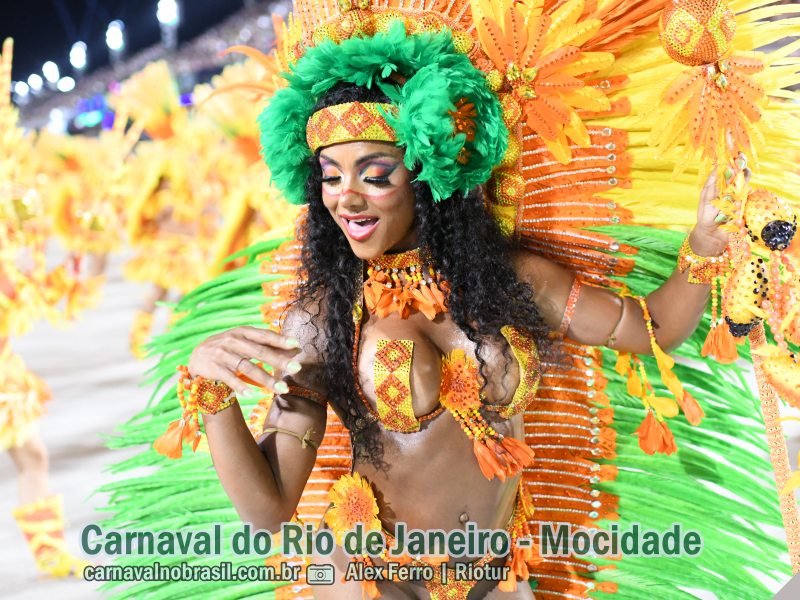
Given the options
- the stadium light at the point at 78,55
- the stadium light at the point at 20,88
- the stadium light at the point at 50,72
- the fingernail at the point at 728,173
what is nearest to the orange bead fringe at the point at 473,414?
the fingernail at the point at 728,173

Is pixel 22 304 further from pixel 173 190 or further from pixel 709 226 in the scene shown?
pixel 709 226

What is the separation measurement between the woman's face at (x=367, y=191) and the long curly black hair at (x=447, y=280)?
2.5 inches

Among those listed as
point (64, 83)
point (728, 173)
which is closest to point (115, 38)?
point (64, 83)

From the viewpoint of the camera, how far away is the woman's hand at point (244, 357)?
1.85 m

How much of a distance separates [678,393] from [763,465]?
478mm

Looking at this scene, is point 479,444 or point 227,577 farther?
point 227,577

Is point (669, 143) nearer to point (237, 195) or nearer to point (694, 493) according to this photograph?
point (694, 493)

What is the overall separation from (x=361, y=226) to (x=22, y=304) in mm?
2809

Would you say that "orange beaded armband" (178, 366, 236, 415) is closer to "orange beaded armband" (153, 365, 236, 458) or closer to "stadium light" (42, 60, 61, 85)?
"orange beaded armband" (153, 365, 236, 458)

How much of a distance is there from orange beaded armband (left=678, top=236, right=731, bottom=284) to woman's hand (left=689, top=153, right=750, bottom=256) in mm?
11

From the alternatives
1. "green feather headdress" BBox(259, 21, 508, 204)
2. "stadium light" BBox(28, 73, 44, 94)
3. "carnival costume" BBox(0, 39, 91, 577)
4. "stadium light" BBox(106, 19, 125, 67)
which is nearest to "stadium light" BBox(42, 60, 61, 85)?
"stadium light" BBox(28, 73, 44, 94)

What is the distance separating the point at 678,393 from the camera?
2252mm

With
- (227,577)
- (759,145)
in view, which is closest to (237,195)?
(227,577)

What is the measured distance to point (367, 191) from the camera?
197 cm
